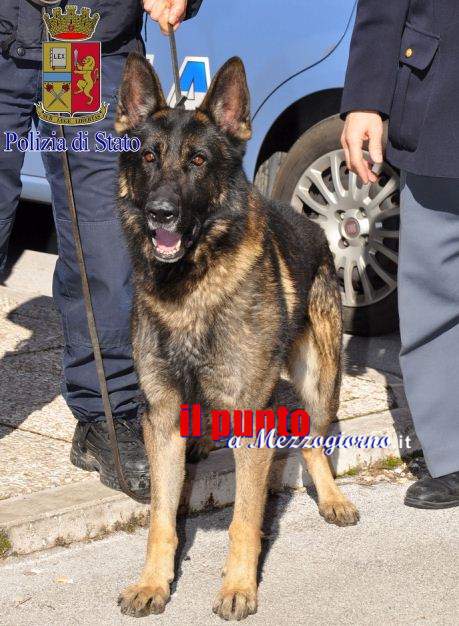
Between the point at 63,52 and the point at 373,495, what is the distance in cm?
219

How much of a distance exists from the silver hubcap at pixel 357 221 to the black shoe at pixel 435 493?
1.63 m

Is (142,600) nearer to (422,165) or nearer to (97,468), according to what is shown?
(97,468)

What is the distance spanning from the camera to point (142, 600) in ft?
10.9

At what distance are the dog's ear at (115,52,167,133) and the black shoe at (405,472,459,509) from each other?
187cm

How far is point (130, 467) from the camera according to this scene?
4156 mm

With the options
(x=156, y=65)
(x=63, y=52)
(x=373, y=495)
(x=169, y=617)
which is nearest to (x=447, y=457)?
(x=373, y=495)

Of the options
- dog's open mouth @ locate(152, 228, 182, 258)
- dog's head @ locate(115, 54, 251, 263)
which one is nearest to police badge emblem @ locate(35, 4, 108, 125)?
dog's head @ locate(115, 54, 251, 263)

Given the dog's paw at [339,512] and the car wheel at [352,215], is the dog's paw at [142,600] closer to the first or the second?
the dog's paw at [339,512]

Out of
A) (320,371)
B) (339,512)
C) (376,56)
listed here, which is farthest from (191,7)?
(339,512)

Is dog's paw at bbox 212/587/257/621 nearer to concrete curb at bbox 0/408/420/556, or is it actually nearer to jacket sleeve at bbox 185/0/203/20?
concrete curb at bbox 0/408/420/556

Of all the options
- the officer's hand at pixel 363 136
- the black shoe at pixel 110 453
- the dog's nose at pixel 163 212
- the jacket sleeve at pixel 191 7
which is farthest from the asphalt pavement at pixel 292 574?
the jacket sleeve at pixel 191 7

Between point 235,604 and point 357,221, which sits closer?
point 235,604

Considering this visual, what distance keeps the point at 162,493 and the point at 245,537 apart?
0.33 m

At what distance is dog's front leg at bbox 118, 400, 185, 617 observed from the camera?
3422 mm
